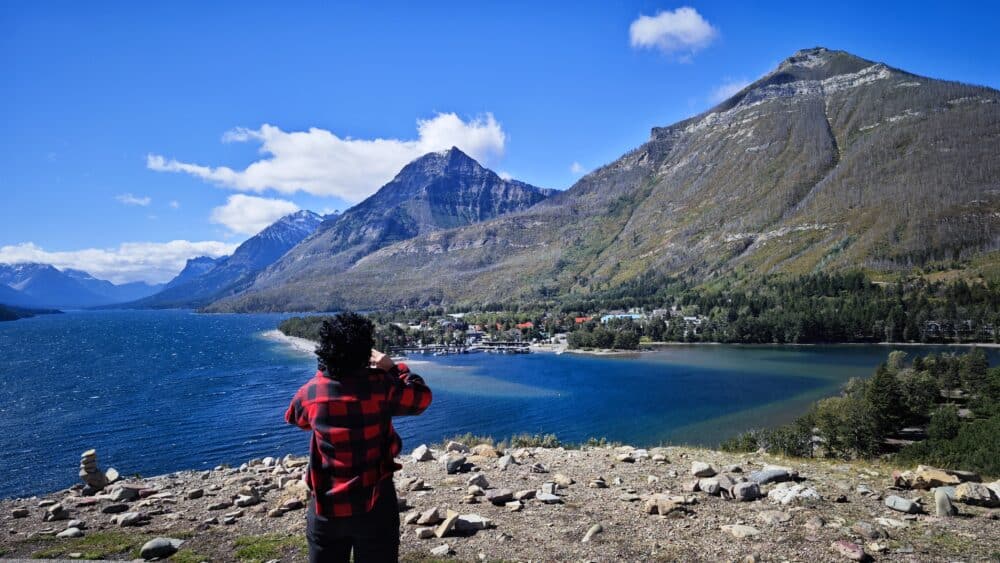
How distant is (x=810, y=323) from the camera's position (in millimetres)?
110938

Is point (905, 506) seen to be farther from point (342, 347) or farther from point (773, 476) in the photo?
point (342, 347)

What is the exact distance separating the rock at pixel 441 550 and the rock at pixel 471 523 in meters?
0.62

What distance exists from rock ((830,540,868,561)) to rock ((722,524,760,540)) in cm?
103

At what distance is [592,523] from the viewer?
8539 millimetres

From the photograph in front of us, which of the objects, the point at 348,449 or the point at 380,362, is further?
the point at 380,362

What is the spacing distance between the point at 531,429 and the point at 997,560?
1679 inches

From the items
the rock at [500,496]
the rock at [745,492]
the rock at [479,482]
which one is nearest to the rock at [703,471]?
the rock at [745,492]

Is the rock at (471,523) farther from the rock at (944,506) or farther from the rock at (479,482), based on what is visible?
the rock at (944,506)

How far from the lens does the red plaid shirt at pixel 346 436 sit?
3.69 meters

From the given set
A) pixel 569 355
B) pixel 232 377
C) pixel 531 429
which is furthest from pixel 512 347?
pixel 531 429

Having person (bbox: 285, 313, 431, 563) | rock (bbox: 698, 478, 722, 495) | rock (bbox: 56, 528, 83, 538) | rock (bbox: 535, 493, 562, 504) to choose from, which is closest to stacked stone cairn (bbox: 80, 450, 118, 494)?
rock (bbox: 56, 528, 83, 538)

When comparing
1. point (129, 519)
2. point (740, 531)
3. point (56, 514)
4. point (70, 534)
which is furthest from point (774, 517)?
point (56, 514)

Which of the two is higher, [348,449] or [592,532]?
[348,449]

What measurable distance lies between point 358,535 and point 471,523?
16.4ft
